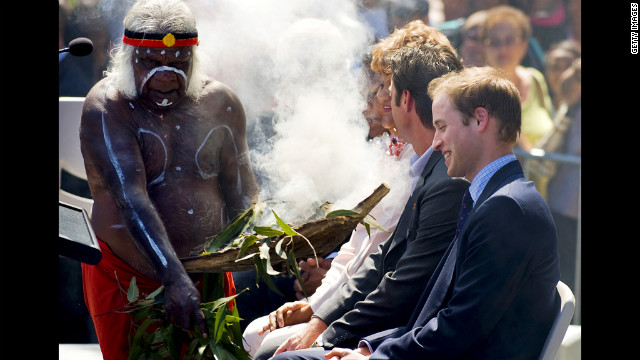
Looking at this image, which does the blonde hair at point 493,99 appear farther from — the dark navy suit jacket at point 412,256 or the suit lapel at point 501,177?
the dark navy suit jacket at point 412,256

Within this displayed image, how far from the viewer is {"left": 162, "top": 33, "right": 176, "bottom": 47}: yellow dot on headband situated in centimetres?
258

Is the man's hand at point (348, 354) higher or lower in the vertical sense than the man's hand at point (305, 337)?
higher

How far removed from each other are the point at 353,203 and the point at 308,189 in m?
0.16

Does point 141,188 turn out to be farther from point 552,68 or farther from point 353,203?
point 552,68

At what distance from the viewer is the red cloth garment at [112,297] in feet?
8.77

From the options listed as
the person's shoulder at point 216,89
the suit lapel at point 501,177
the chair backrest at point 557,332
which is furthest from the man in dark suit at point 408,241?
the person's shoulder at point 216,89

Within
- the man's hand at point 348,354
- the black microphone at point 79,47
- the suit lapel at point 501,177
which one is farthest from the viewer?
the black microphone at point 79,47

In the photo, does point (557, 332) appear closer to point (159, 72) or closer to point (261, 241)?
point (261, 241)

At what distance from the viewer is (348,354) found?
2.41m

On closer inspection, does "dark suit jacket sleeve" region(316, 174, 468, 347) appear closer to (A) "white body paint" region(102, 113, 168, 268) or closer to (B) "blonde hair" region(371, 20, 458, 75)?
(B) "blonde hair" region(371, 20, 458, 75)

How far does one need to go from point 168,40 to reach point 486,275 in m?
1.25

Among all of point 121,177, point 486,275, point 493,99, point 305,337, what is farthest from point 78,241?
point 493,99

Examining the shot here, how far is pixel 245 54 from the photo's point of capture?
9.07ft
